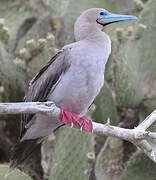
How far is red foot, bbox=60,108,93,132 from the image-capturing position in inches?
128

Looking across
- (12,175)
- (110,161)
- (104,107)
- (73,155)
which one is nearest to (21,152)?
(12,175)

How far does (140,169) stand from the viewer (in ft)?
12.5

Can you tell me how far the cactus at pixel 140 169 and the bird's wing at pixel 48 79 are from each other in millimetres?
1005

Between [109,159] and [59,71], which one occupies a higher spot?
[59,71]

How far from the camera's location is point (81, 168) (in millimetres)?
3859

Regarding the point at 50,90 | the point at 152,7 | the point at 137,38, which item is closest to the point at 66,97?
the point at 50,90

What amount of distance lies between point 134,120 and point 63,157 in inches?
49.2

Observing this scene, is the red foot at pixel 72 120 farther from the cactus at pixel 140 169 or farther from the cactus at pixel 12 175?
the cactus at pixel 140 169

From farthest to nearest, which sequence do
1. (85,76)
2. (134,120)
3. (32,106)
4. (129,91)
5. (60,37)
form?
(60,37)
(134,120)
(129,91)
(85,76)
(32,106)

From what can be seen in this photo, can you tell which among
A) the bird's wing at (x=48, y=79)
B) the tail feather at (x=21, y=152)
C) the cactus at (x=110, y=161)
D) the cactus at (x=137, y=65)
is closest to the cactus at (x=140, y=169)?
the cactus at (x=110, y=161)

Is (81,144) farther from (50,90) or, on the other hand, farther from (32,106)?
(32,106)

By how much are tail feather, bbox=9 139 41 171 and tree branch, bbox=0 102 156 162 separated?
2.64ft

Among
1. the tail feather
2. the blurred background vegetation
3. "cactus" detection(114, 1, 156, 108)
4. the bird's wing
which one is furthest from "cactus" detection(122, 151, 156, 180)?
the bird's wing

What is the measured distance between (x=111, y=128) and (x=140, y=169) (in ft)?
2.97
